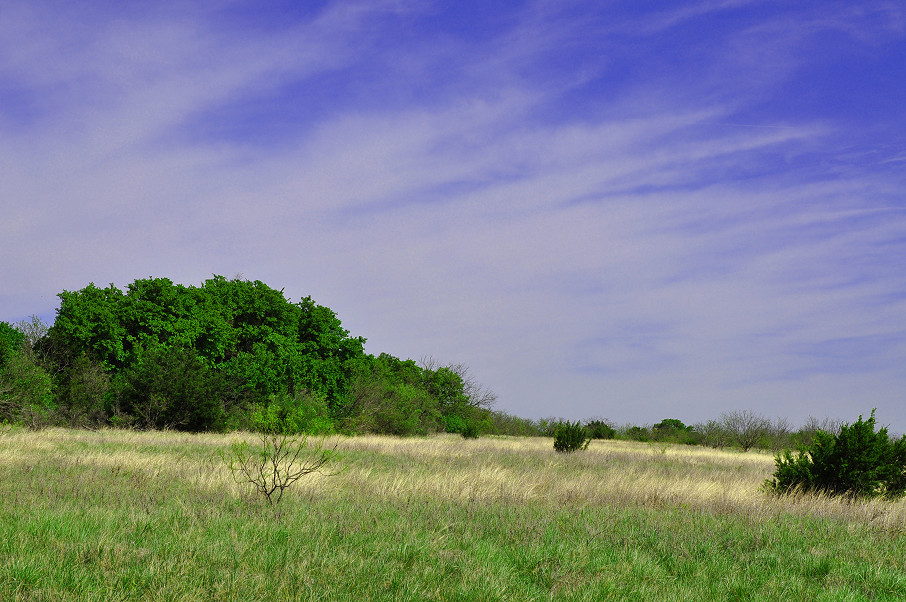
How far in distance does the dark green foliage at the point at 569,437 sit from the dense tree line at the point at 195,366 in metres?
11.3

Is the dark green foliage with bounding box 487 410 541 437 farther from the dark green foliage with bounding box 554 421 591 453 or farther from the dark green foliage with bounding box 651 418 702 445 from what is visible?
the dark green foliage with bounding box 554 421 591 453

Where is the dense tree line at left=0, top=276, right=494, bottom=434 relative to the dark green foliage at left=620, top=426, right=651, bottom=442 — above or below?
above

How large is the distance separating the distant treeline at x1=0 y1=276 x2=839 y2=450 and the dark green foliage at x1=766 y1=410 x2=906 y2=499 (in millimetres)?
18587

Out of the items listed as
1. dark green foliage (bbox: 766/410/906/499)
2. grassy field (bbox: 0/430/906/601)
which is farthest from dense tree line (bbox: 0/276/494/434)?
dark green foliage (bbox: 766/410/906/499)

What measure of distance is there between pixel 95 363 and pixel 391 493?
3183cm

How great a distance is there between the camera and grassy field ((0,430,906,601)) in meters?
5.24

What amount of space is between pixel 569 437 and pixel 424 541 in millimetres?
20398

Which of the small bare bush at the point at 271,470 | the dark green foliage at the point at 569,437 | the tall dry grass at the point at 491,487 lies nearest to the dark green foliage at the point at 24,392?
the tall dry grass at the point at 491,487

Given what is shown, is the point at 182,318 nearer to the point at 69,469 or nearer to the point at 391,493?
the point at 69,469

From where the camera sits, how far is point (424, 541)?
662 cm

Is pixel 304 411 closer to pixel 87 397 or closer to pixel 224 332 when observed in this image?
pixel 224 332

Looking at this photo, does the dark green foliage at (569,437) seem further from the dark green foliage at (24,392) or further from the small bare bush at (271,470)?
the dark green foliage at (24,392)

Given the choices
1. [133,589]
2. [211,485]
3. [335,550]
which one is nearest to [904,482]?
[335,550]

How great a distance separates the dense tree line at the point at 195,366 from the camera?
1209 inches
